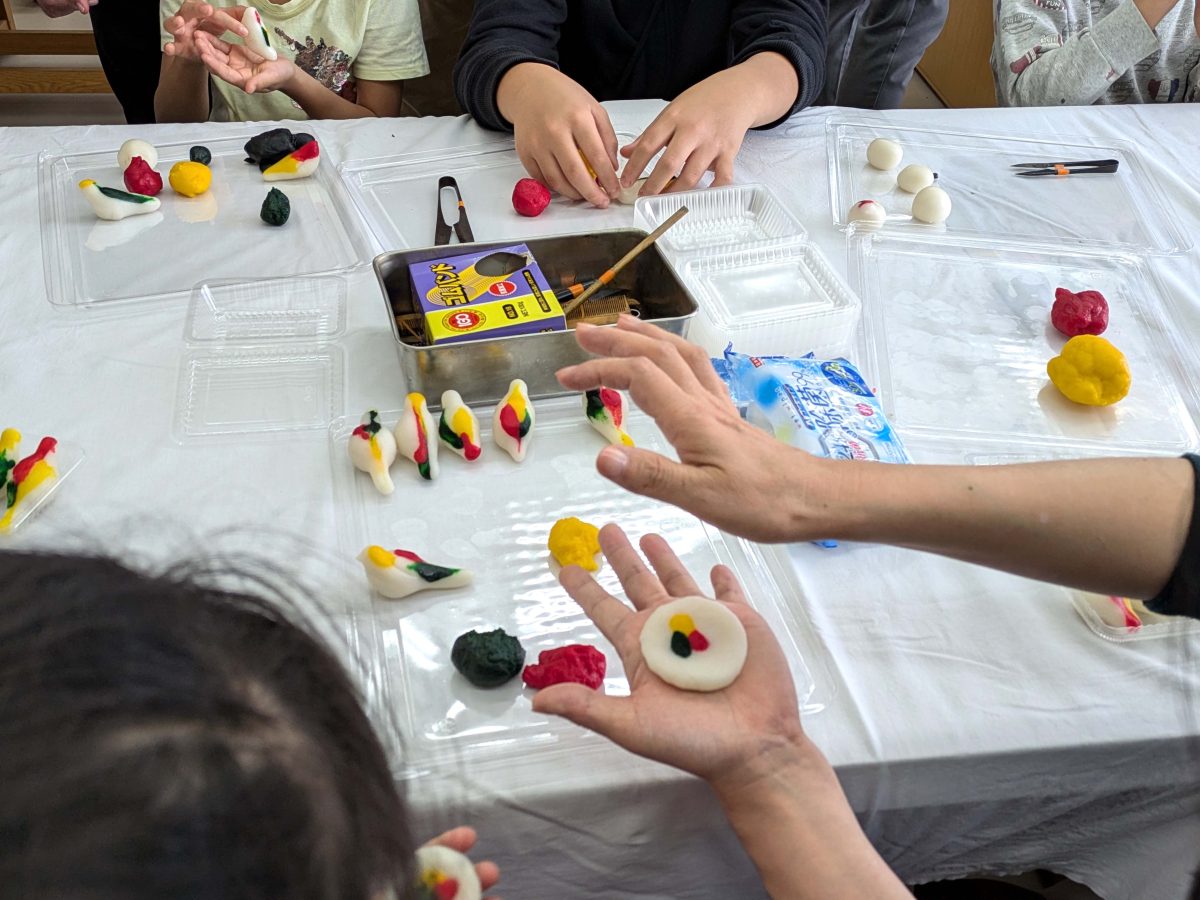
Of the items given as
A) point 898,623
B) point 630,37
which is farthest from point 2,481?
point 630,37

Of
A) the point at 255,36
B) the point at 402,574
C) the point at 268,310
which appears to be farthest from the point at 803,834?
the point at 255,36

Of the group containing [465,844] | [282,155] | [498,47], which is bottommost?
[465,844]

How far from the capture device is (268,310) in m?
0.93

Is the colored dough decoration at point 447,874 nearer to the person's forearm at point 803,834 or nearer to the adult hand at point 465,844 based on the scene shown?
the adult hand at point 465,844

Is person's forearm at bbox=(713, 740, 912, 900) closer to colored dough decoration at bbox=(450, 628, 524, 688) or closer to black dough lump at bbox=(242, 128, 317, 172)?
colored dough decoration at bbox=(450, 628, 524, 688)

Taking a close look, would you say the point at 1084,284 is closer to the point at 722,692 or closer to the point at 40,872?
the point at 722,692

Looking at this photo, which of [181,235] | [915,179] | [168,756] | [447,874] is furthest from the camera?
[915,179]

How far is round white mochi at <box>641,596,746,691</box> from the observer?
0.59 metres

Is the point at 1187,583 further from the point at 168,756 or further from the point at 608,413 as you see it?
the point at 168,756

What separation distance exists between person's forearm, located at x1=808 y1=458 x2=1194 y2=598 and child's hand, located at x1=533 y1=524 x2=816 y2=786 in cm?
10

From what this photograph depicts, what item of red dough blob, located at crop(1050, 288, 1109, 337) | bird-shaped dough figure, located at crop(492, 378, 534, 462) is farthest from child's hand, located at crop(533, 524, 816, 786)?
red dough blob, located at crop(1050, 288, 1109, 337)

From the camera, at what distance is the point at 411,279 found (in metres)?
0.86

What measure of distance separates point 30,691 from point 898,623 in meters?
0.53

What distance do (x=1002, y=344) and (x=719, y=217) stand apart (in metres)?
0.33
